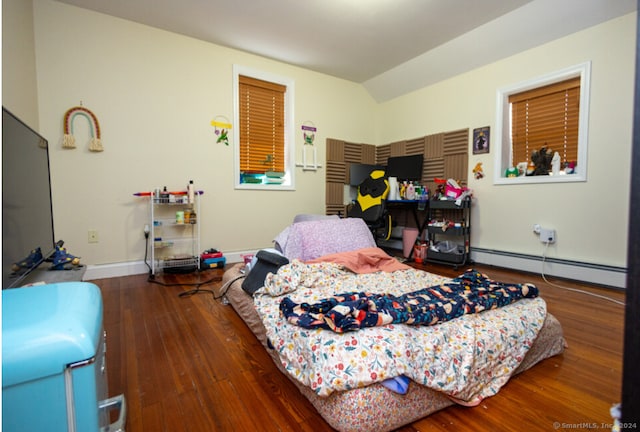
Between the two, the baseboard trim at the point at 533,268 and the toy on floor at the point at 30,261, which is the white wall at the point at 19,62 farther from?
the baseboard trim at the point at 533,268

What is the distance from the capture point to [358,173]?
16.0ft

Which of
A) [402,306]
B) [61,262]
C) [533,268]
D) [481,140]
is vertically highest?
[481,140]

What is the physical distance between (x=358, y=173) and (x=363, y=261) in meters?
2.83

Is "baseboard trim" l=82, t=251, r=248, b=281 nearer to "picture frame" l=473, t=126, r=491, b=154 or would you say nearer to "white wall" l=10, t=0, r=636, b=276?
"white wall" l=10, t=0, r=636, b=276

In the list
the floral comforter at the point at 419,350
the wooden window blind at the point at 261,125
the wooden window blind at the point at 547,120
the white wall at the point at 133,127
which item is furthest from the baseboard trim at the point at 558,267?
the wooden window blind at the point at 261,125

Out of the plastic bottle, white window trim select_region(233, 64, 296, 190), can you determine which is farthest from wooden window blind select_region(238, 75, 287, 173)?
the plastic bottle

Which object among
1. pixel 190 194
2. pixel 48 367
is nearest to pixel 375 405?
pixel 48 367

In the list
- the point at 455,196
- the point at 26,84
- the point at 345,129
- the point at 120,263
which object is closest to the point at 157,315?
the point at 120,263

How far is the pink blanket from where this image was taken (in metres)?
2.21

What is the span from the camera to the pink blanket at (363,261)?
2.21m

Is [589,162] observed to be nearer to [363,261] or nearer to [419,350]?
[363,261]

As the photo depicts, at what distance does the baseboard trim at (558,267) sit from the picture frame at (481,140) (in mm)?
1281

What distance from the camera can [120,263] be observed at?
3.25 meters

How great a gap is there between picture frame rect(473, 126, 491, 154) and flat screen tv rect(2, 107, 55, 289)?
4.23m
